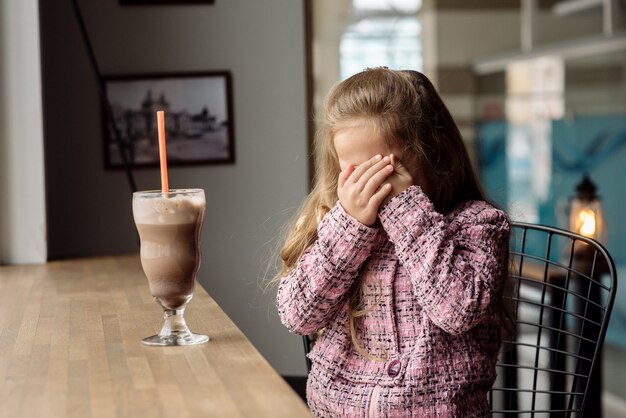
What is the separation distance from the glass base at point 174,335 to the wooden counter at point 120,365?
0.02 meters

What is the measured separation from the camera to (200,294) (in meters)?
1.68

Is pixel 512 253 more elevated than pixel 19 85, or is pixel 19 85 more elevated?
pixel 19 85

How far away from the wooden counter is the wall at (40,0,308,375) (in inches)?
35.5

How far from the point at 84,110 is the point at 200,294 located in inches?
43.6

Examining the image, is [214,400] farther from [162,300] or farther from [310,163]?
[310,163]

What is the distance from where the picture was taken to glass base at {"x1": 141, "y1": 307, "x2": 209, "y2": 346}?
124 centimetres

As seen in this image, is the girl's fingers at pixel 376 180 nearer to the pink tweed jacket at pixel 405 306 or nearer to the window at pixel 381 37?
the pink tweed jacket at pixel 405 306

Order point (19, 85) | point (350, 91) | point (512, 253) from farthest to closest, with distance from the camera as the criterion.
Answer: point (19, 85) → point (512, 253) → point (350, 91)

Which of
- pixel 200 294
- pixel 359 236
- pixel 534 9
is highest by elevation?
pixel 534 9

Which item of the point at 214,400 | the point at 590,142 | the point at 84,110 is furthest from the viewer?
the point at 590,142

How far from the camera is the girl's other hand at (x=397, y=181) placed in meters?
1.36

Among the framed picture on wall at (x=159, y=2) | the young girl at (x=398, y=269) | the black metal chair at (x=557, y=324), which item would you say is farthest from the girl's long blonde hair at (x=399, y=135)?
the framed picture on wall at (x=159, y=2)

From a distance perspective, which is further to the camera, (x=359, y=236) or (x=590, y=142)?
(x=590, y=142)

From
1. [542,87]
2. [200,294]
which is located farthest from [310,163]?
[542,87]
